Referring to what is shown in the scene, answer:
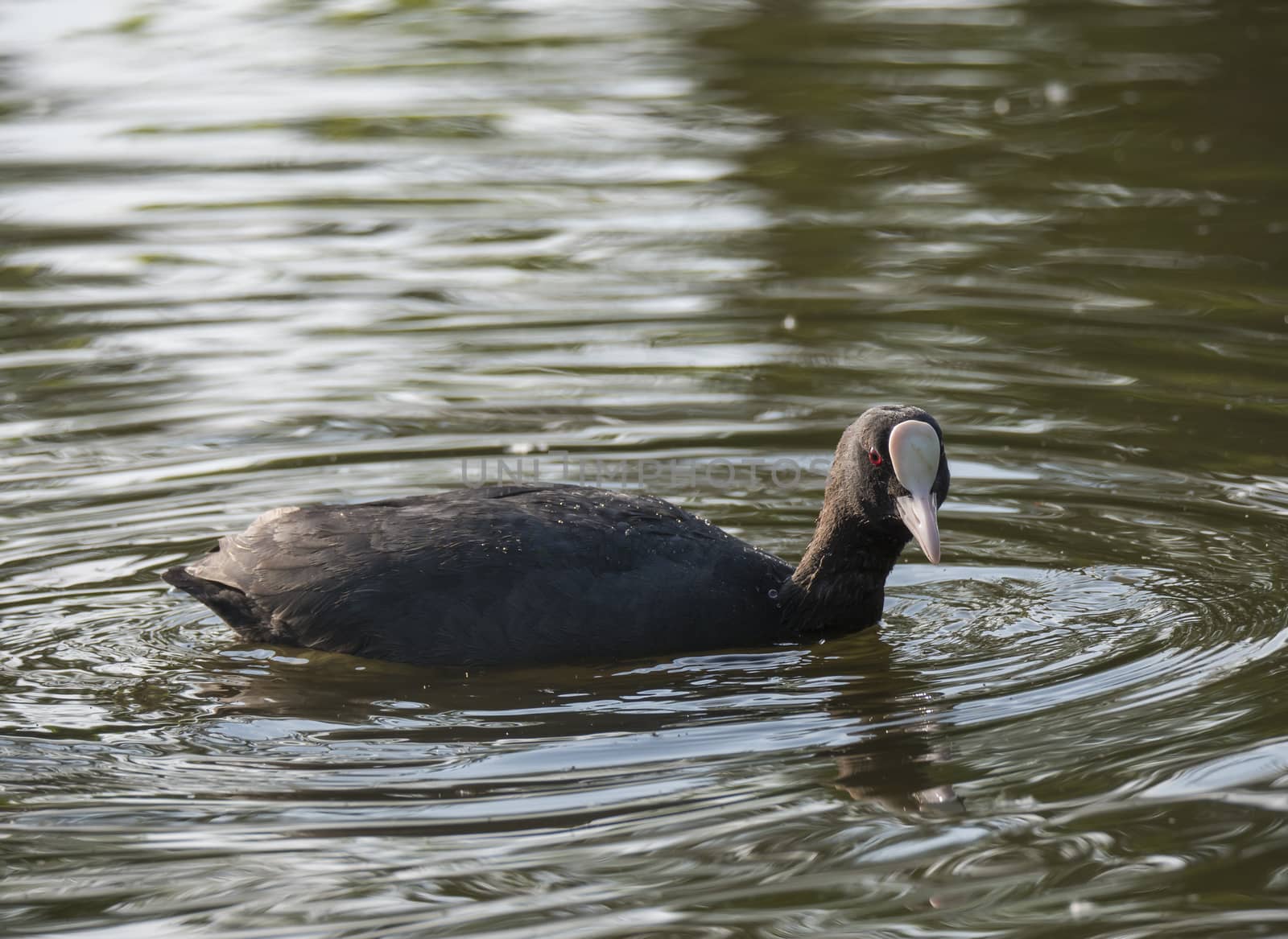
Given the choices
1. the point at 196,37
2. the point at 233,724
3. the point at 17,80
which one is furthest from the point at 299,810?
the point at 196,37

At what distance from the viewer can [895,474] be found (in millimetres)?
5777

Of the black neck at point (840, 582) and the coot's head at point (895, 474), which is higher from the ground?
the coot's head at point (895, 474)

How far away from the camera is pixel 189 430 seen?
821 centimetres

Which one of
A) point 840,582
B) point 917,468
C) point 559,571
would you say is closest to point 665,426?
point 840,582

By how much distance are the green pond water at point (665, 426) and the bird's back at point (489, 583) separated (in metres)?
0.13

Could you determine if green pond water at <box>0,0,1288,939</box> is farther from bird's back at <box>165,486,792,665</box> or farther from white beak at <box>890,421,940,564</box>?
white beak at <box>890,421,940,564</box>

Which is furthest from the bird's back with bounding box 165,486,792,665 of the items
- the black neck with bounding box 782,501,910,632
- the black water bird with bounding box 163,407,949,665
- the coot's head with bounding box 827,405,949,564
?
the coot's head with bounding box 827,405,949,564

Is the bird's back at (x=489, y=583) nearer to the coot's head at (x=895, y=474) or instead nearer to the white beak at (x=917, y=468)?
the coot's head at (x=895, y=474)

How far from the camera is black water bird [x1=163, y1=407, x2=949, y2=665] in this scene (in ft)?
18.9

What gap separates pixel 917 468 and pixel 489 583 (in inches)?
53.8

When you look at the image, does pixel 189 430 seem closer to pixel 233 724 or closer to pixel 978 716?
pixel 233 724

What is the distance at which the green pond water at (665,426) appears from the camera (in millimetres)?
4426

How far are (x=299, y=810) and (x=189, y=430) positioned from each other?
3.85 m

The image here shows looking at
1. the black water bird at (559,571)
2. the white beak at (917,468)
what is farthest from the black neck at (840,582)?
the white beak at (917,468)
